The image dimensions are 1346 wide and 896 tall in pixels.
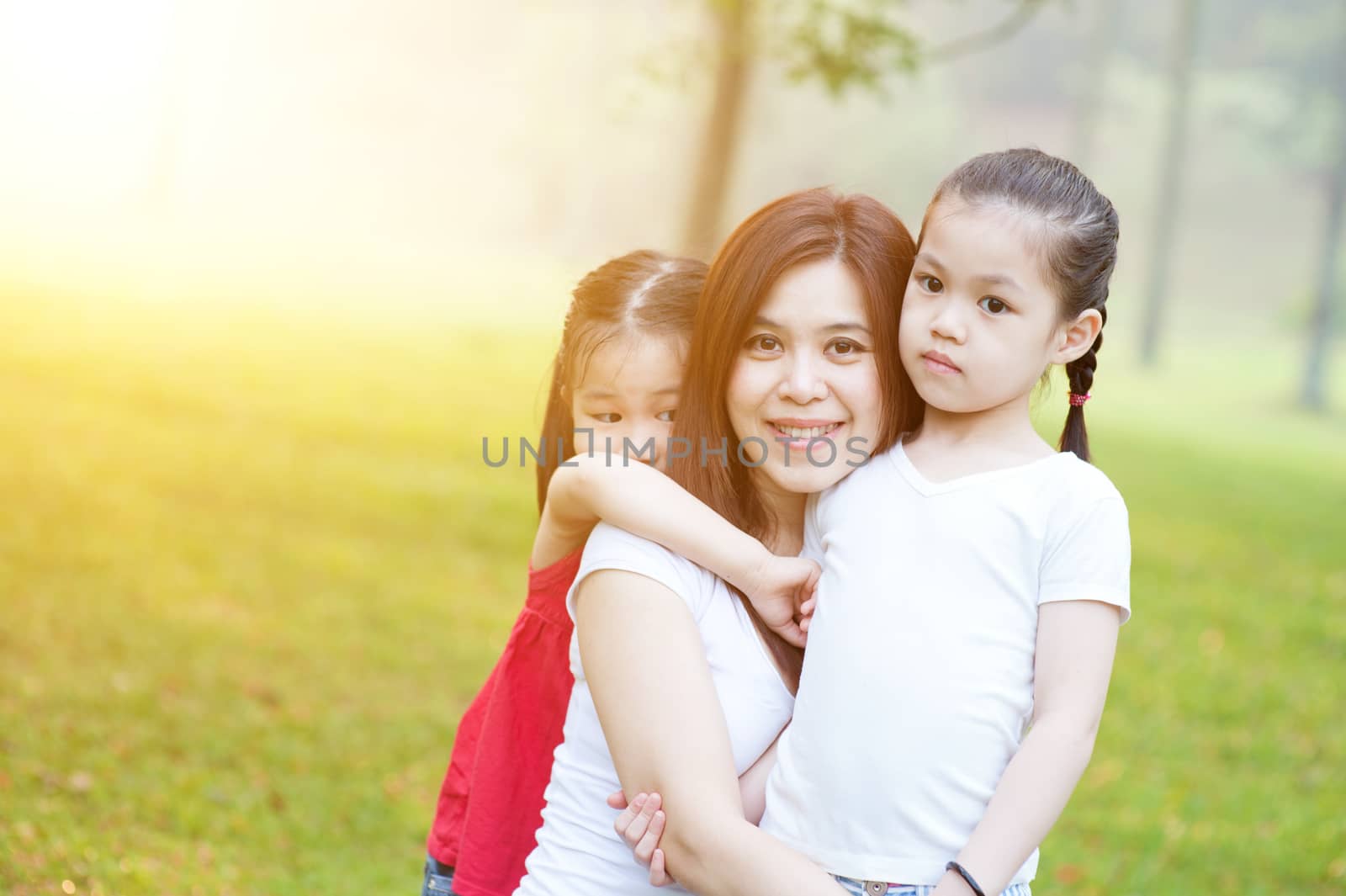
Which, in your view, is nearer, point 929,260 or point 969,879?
point 969,879

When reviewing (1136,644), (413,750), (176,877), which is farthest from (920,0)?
(176,877)

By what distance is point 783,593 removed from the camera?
2.09 m

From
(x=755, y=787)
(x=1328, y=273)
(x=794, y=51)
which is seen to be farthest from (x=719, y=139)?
(x=1328, y=273)

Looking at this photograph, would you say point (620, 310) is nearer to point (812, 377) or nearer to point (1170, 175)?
point (812, 377)

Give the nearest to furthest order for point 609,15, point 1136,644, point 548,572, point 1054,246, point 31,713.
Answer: point 1054,246 → point 548,572 → point 31,713 → point 1136,644 → point 609,15

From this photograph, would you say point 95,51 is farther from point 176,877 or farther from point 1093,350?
point 1093,350

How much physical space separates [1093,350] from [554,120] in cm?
1447

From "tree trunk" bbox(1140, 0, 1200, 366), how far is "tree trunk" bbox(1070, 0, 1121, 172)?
0.96m

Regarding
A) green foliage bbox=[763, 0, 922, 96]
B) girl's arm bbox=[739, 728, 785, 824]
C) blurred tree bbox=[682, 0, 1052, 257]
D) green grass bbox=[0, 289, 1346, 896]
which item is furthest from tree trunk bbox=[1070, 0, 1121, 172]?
girl's arm bbox=[739, 728, 785, 824]

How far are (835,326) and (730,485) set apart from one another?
329mm

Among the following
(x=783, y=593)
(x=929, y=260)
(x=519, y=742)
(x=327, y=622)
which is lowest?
(x=327, y=622)

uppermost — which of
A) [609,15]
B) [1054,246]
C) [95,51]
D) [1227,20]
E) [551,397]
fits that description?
[1227,20]

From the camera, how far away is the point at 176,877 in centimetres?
393

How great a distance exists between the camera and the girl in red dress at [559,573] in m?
2.34
